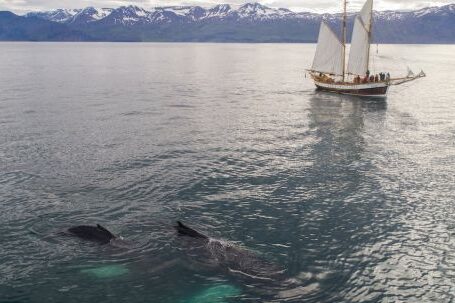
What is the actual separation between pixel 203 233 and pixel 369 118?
6258 cm

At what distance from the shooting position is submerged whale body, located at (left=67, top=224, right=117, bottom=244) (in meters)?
34.8

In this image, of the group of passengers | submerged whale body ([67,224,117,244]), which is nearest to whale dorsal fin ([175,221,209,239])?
submerged whale body ([67,224,117,244])

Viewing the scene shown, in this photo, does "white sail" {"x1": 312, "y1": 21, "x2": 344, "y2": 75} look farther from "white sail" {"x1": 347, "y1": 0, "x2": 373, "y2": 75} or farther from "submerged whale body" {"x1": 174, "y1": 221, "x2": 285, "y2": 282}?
"submerged whale body" {"x1": 174, "y1": 221, "x2": 285, "y2": 282}

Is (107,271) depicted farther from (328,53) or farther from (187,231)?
(328,53)

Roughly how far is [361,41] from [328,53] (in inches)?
474

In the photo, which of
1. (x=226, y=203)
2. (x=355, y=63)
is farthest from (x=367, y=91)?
(x=226, y=203)

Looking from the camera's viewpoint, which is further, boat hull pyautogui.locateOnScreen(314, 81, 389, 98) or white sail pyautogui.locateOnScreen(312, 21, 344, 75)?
white sail pyautogui.locateOnScreen(312, 21, 344, 75)

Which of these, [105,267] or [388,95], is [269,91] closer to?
[388,95]

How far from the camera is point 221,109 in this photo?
315 ft

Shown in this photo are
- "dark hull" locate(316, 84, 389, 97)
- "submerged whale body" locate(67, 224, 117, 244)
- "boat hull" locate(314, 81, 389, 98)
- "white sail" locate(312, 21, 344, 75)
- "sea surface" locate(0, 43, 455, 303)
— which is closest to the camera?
"sea surface" locate(0, 43, 455, 303)

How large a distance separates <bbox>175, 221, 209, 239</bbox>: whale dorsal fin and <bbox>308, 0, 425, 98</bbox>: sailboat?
96.0 metres

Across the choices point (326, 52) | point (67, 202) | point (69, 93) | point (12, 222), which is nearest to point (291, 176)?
point (67, 202)

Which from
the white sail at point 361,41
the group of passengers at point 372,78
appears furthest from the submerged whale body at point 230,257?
the white sail at point 361,41

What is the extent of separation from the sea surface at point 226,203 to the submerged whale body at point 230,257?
1.15 ft
